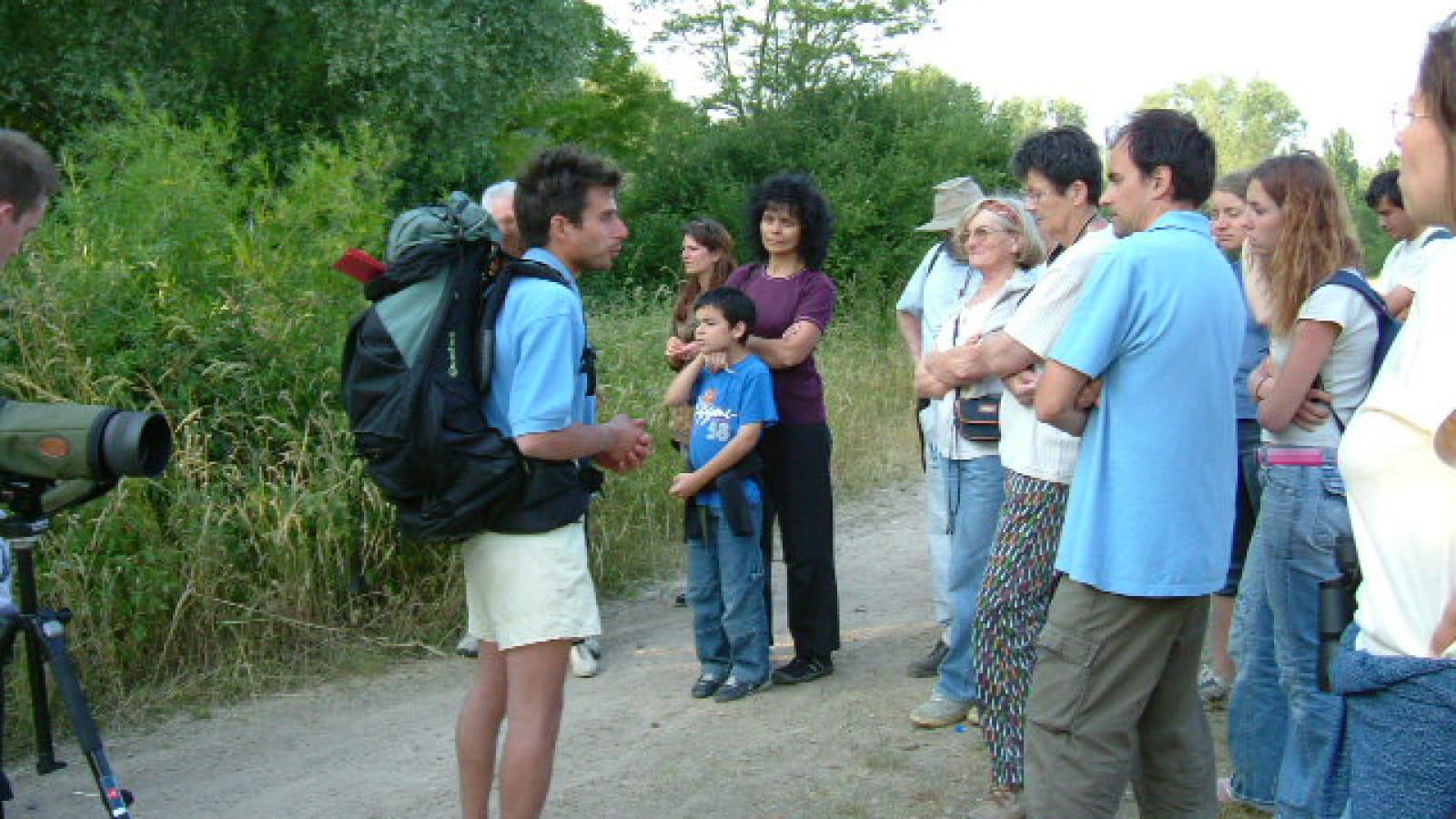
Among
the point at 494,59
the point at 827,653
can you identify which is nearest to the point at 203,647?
the point at 827,653

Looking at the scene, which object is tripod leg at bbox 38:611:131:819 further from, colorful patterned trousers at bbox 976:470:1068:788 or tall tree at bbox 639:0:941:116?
tall tree at bbox 639:0:941:116

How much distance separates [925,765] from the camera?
4.52 metres

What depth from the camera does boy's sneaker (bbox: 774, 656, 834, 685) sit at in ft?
17.9

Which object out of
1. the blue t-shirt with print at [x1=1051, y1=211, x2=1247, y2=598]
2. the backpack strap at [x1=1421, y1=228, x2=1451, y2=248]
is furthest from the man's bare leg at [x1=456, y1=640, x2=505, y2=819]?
the backpack strap at [x1=1421, y1=228, x2=1451, y2=248]

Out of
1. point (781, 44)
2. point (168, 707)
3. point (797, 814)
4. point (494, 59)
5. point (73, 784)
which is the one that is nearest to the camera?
point (797, 814)

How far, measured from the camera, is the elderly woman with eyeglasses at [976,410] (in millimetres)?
4535

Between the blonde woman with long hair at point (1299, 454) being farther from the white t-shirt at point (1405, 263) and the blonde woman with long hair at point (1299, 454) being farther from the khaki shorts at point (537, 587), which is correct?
the khaki shorts at point (537, 587)

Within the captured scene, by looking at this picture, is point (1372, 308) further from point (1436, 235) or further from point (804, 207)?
point (804, 207)

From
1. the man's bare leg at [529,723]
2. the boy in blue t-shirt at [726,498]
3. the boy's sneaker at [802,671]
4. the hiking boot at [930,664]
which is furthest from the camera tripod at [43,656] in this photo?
the hiking boot at [930,664]

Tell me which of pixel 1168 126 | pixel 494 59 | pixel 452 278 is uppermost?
pixel 494 59

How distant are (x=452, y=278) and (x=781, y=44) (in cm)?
2043

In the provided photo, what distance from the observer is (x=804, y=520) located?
540 centimetres

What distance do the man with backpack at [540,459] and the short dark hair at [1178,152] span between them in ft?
4.55

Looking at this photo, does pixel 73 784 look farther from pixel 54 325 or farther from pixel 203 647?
pixel 54 325
